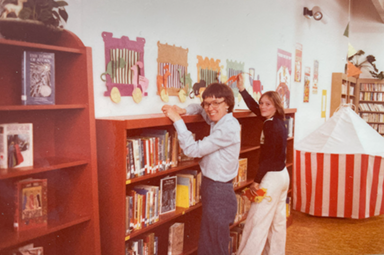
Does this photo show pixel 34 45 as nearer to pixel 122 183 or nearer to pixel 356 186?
pixel 122 183

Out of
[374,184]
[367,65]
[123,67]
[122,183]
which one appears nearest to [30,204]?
[122,183]

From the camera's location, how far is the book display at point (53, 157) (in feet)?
5.37

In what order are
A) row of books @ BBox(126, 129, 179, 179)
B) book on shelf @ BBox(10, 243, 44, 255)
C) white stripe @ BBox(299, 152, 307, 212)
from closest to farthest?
1. book on shelf @ BBox(10, 243, 44, 255)
2. row of books @ BBox(126, 129, 179, 179)
3. white stripe @ BBox(299, 152, 307, 212)

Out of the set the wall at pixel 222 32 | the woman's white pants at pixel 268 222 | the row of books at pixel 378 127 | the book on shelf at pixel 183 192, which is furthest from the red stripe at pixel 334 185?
the book on shelf at pixel 183 192

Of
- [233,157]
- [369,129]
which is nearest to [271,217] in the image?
[233,157]

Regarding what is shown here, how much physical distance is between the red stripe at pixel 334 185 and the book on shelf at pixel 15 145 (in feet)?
12.0

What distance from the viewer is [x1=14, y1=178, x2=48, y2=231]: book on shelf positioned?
65.0 inches

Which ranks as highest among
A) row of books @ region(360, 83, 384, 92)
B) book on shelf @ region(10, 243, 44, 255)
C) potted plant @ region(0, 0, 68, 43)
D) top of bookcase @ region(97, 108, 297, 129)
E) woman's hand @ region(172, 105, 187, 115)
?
potted plant @ region(0, 0, 68, 43)

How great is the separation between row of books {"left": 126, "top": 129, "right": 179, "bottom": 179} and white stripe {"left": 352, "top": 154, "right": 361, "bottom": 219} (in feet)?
8.80

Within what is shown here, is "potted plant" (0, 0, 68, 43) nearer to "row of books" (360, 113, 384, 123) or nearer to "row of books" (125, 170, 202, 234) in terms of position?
"row of books" (125, 170, 202, 234)

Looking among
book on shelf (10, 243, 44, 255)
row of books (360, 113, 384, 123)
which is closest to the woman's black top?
book on shelf (10, 243, 44, 255)

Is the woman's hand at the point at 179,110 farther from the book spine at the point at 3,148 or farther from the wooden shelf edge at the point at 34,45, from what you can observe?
the book spine at the point at 3,148

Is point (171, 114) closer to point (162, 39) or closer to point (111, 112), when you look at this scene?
point (111, 112)

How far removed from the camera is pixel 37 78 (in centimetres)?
163
